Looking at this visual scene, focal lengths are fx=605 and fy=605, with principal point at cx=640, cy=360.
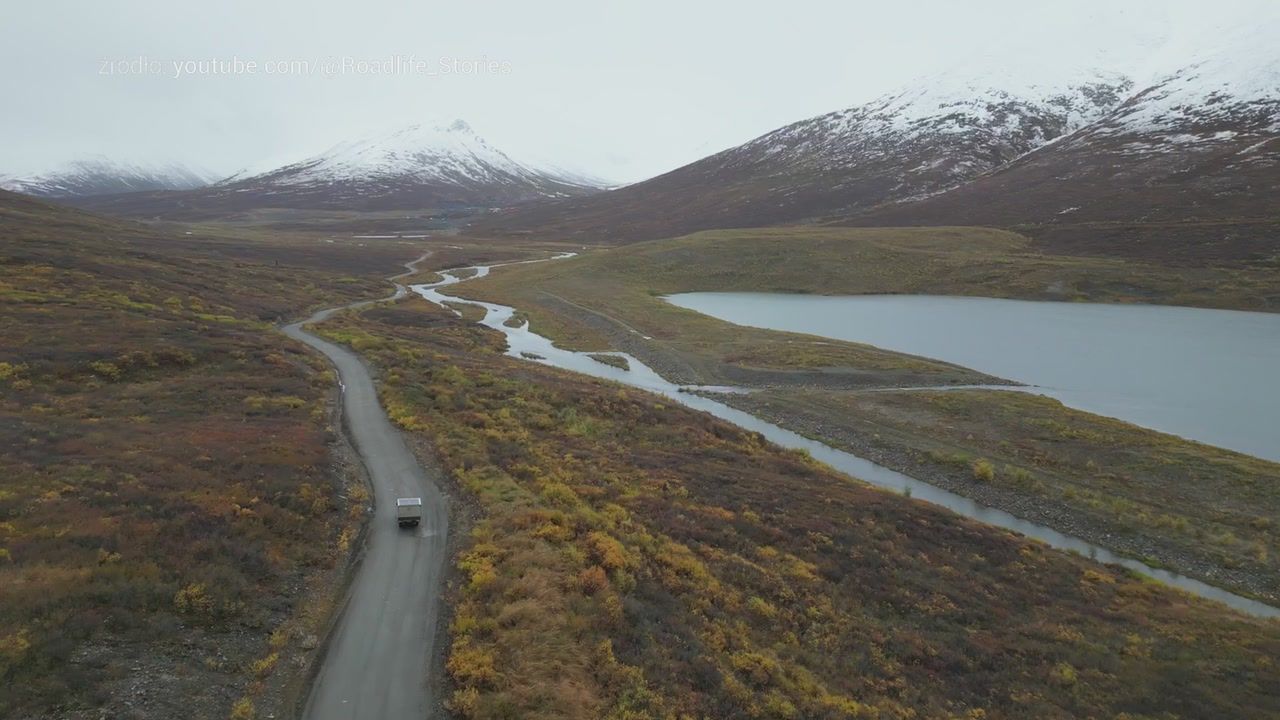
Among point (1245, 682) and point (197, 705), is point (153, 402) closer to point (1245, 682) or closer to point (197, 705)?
point (197, 705)

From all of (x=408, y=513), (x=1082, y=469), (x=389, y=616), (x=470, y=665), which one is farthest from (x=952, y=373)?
(x=389, y=616)

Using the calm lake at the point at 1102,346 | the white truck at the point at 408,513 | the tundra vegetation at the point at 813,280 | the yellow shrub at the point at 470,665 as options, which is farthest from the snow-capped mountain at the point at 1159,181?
the yellow shrub at the point at 470,665

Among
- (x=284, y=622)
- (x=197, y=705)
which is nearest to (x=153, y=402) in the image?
(x=284, y=622)

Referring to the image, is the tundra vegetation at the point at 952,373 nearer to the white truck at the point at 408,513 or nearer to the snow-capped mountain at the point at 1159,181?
the snow-capped mountain at the point at 1159,181

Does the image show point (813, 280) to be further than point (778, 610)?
Yes

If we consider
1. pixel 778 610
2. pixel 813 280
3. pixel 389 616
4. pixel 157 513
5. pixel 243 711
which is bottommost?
pixel 778 610

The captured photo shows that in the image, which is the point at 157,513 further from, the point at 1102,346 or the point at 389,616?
the point at 1102,346
